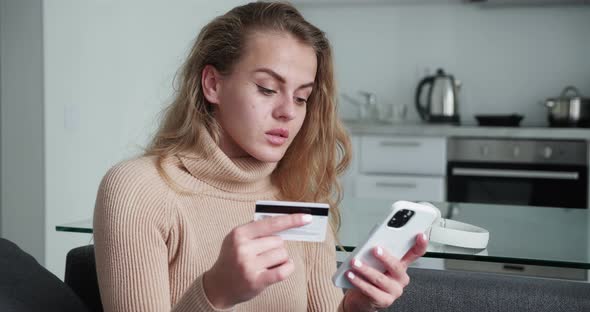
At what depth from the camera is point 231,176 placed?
1.40 m

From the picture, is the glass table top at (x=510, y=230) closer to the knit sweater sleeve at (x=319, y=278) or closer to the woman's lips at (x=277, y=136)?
the knit sweater sleeve at (x=319, y=278)

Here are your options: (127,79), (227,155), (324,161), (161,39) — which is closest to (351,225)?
(324,161)

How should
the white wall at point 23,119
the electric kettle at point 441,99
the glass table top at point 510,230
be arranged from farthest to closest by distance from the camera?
the electric kettle at point 441,99
the white wall at point 23,119
the glass table top at point 510,230

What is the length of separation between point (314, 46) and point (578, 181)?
3143mm

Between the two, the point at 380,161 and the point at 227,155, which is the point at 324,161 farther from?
the point at 380,161

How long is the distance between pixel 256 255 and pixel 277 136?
0.45 m

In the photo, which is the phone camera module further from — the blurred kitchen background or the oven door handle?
the oven door handle

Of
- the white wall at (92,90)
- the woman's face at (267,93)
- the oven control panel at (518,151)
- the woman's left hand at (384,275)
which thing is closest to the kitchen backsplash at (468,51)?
the oven control panel at (518,151)

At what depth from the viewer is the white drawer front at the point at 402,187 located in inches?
173

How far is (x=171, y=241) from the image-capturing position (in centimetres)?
127

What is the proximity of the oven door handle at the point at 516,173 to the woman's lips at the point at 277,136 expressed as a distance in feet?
10.3

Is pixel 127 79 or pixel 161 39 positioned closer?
pixel 127 79

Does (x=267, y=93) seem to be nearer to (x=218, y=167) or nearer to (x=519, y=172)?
(x=218, y=167)

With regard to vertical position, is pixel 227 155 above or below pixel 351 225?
above
